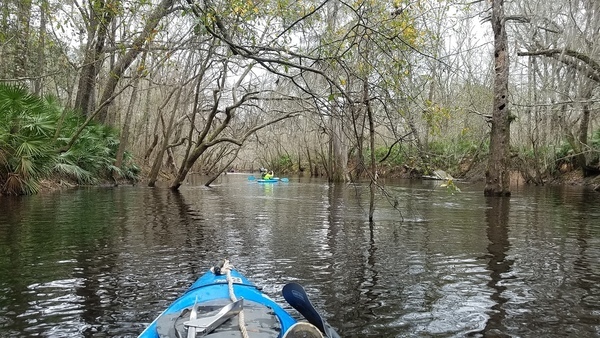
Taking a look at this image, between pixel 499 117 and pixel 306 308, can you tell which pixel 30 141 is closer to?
pixel 306 308

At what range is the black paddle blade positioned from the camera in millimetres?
2482

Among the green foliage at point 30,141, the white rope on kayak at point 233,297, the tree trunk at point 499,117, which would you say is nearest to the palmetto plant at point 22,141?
the green foliage at point 30,141

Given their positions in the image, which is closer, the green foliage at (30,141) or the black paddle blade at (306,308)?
the black paddle blade at (306,308)

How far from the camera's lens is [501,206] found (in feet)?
42.1

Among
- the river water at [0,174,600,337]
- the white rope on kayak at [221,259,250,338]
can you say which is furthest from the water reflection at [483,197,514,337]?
the white rope on kayak at [221,259,250,338]

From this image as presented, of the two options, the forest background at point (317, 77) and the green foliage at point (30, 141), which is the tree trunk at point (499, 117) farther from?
the green foliage at point (30, 141)

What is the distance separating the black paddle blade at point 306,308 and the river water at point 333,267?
3.63 feet

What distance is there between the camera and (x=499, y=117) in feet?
52.1

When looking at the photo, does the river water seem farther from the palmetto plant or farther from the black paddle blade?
the palmetto plant

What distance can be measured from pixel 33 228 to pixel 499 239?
24.4 feet

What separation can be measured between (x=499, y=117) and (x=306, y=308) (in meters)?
14.9

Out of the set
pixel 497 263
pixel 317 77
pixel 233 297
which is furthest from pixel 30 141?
pixel 233 297

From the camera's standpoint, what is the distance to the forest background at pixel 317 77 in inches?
256

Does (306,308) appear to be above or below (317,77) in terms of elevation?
below
